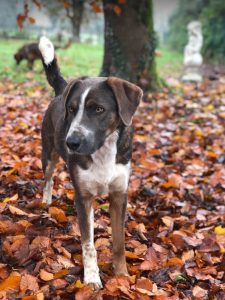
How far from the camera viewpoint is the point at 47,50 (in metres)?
4.52

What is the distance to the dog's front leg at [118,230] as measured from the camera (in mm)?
3625

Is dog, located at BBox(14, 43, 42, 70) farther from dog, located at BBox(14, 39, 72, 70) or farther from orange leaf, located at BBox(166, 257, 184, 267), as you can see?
orange leaf, located at BBox(166, 257, 184, 267)

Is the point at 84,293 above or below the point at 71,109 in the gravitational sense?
below

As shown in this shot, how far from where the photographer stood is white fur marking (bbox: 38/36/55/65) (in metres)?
4.50

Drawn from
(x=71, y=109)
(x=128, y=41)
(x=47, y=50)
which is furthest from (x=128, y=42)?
(x=71, y=109)

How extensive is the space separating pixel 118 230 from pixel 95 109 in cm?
112

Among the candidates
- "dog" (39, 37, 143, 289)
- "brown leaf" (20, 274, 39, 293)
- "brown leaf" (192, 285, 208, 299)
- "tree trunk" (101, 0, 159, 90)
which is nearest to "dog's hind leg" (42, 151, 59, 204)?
"dog" (39, 37, 143, 289)

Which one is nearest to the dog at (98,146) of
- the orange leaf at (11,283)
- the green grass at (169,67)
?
the orange leaf at (11,283)

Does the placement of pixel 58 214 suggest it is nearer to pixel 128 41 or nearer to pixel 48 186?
A: pixel 48 186

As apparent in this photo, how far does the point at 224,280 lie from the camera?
12.3ft

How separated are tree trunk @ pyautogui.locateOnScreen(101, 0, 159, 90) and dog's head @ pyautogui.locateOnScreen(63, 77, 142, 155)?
6.79 meters

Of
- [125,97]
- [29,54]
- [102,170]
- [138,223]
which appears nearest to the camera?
[125,97]

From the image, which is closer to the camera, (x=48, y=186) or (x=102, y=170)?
(x=102, y=170)

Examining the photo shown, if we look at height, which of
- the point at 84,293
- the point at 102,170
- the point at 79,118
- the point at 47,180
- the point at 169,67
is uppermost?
the point at 79,118
